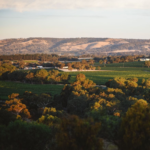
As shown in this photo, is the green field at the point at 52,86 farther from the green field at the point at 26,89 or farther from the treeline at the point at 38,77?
the treeline at the point at 38,77

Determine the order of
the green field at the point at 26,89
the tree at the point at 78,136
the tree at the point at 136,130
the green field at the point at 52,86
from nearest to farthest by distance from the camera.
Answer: the tree at the point at 78,136 → the tree at the point at 136,130 → the green field at the point at 26,89 → the green field at the point at 52,86

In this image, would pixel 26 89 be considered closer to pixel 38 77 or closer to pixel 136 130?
pixel 38 77

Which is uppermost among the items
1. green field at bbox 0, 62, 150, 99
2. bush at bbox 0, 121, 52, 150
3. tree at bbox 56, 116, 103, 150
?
tree at bbox 56, 116, 103, 150

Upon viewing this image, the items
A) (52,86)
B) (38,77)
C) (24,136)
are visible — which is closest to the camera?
(24,136)

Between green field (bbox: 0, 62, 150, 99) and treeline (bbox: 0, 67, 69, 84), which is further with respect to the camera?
treeline (bbox: 0, 67, 69, 84)

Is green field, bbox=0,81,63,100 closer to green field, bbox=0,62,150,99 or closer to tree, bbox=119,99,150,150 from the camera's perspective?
green field, bbox=0,62,150,99

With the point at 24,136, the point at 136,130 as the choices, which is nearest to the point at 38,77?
the point at 24,136

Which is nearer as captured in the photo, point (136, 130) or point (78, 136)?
point (78, 136)

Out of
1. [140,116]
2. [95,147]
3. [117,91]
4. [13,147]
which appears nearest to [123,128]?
[140,116]

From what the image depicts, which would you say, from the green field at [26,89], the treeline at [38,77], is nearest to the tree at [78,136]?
the green field at [26,89]

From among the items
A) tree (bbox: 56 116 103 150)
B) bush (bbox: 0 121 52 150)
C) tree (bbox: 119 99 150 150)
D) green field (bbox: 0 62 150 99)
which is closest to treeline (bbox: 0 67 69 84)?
green field (bbox: 0 62 150 99)

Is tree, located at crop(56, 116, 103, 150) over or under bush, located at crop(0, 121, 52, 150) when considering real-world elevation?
over
